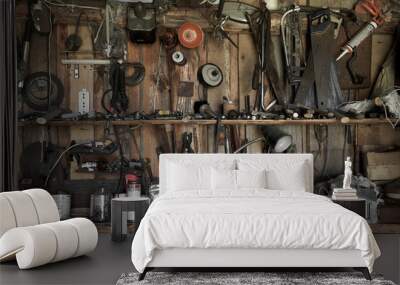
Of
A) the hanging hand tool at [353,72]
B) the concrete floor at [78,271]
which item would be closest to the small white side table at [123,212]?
the concrete floor at [78,271]

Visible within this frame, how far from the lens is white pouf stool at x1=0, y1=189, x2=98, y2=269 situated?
191 inches

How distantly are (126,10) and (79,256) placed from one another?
3.34 m

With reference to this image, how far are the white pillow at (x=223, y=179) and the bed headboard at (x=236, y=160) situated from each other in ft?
1.21

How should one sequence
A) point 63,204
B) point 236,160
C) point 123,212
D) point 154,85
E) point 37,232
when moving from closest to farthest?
point 37,232 → point 123,212 → point 236,160 → point 63,204 → point 154,85

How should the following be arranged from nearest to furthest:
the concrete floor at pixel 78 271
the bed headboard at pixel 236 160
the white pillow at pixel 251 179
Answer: the concrete floor at pixel 78 271 → the white pillow at pixel 251 179 → the bed headboard at pixel 236 160

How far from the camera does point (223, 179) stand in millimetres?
6117

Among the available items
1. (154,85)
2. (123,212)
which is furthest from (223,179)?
(154,85)

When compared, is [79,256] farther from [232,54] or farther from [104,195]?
[232,54]

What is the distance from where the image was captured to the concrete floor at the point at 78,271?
4.57 metres

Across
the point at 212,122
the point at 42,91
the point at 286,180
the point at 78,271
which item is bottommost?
the point at 78,271

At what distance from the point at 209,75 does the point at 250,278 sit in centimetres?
353

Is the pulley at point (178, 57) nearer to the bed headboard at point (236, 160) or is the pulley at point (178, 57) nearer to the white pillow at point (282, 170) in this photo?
the bed headboard at point (236, 160)

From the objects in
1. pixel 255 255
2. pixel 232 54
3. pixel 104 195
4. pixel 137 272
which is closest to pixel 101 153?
pixel 104 195

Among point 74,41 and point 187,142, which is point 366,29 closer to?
point 187,142
